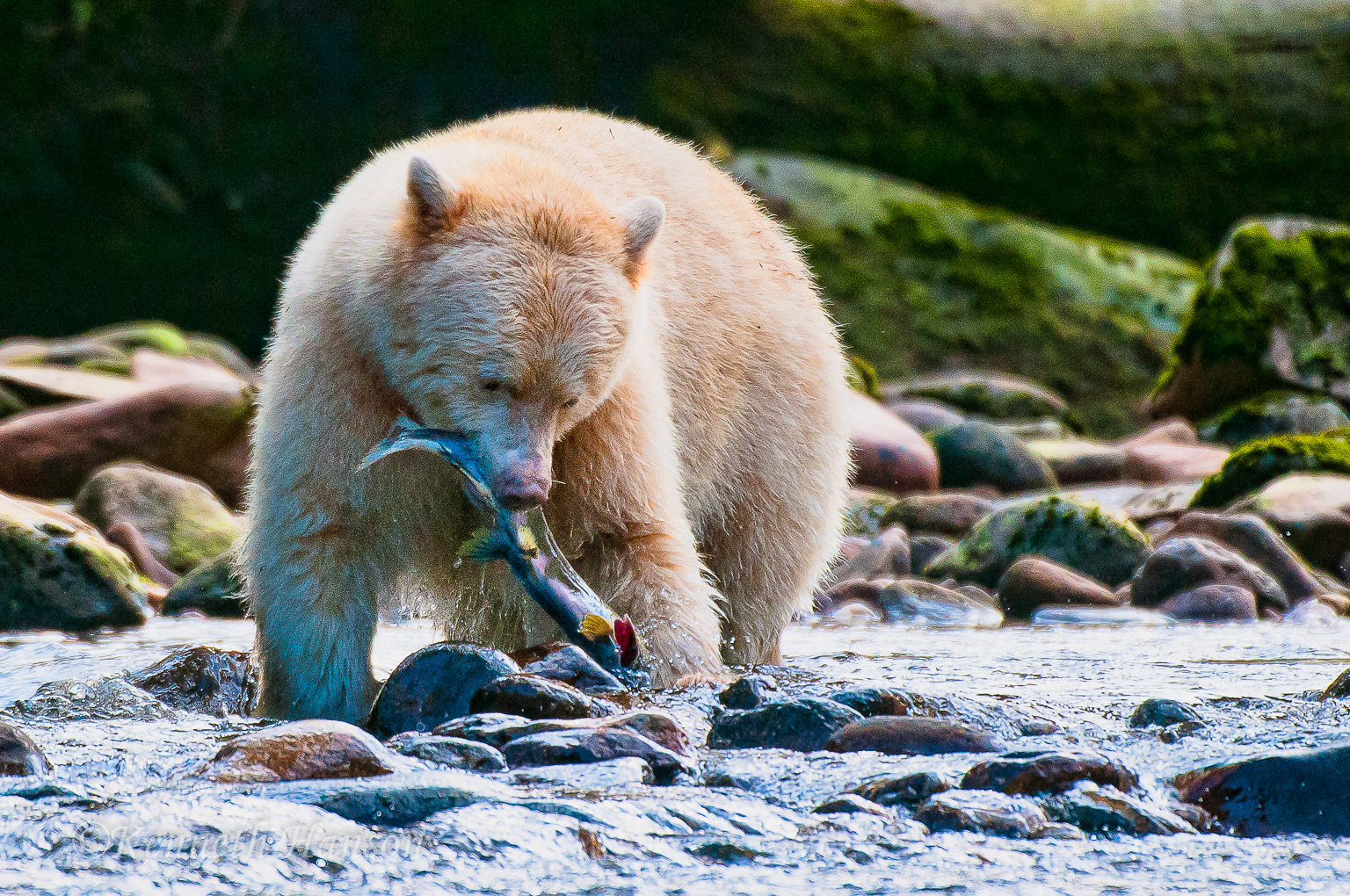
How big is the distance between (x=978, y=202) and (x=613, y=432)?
448 inches

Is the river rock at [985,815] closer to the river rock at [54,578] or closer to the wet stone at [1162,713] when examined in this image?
the wet stone at [1162,713]

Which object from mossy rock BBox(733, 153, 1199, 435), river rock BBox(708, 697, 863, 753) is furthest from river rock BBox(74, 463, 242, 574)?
mossy rock BBox(733, 153, 1199, 435)

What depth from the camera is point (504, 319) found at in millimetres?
4121

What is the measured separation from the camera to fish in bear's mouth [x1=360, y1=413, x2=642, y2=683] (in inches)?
165

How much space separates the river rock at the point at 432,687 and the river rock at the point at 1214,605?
3.42 m

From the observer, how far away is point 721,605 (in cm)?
585

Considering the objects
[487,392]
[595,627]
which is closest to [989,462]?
[595,627]

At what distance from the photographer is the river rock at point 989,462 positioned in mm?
9570

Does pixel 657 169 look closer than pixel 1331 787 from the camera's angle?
No

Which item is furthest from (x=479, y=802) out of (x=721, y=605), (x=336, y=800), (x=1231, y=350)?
(x=1231, y=350)

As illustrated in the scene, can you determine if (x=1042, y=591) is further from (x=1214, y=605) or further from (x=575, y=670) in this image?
(x=575, y=670)

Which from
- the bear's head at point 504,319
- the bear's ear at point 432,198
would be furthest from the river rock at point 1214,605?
the bear's ear at point 432,198

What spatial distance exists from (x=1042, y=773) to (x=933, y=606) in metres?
3.49

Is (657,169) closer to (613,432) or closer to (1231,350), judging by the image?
(613,432)
